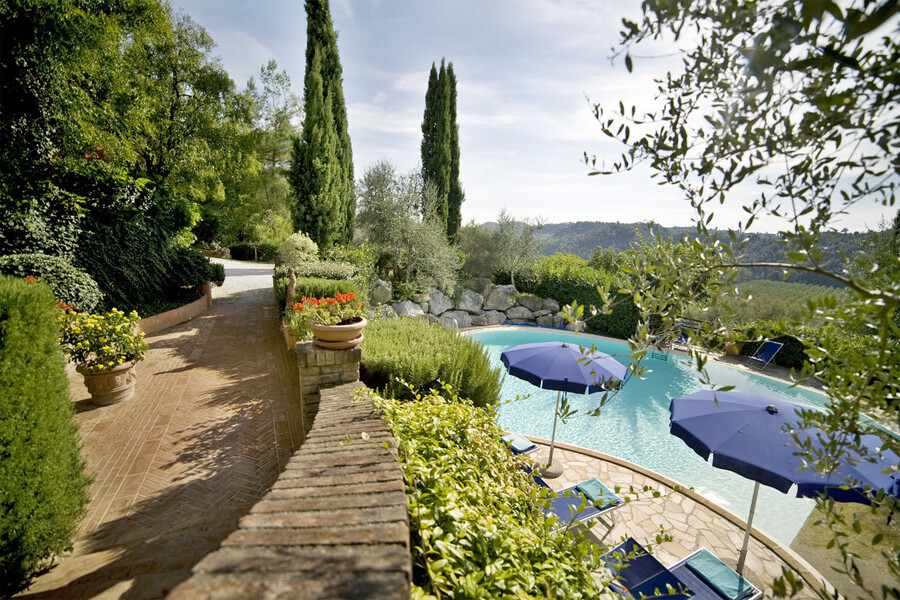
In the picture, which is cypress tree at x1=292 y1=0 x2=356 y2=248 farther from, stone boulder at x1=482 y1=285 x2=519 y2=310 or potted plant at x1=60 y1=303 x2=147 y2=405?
potted plant at x1=60 y1=303 x2=147 y2=405

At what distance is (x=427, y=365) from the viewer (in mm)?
4902

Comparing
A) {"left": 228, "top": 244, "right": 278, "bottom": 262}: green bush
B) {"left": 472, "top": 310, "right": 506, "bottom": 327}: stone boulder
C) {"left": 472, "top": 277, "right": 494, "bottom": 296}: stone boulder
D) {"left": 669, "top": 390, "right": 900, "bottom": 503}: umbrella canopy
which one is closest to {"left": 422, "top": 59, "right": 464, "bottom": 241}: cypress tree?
{"left": 472, "top": 277, "right": 494, "bottom": 296}: stone boulder

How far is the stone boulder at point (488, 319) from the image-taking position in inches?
696

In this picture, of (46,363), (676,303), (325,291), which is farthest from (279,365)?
(676,303)

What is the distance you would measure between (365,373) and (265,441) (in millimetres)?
1588

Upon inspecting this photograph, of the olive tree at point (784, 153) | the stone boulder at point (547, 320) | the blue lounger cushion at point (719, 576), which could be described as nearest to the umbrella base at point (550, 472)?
the blue lounger cushion at point (719, 576)

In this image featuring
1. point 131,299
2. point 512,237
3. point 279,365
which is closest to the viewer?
point 279,365

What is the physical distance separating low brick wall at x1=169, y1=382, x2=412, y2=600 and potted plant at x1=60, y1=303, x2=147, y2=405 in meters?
5.47

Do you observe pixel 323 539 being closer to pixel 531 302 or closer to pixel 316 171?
pixel 316 171

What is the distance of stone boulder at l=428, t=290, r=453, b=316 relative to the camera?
16.8 m

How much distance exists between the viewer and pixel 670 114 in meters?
1.88

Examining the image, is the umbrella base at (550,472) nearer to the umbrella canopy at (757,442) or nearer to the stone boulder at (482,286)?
the umbrella canopy at (757,442)

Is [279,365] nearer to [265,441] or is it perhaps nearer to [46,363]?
[265,441]

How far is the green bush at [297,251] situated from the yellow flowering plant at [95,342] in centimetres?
710
